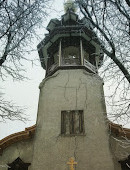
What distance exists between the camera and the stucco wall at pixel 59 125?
7.66 m

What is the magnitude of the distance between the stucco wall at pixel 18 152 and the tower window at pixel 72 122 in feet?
6.80

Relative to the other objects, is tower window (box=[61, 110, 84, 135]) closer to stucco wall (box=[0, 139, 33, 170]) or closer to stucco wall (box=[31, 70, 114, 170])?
stucco wall (box=[31, 70, 114, 170])

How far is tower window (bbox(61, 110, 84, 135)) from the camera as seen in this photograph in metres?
8.73

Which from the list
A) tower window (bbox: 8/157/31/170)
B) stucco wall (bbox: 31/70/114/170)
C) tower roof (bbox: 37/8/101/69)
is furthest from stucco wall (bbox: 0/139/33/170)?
tower roof (bbox: 37/8/101/69)

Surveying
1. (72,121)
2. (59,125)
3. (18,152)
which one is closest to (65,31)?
(72,121)

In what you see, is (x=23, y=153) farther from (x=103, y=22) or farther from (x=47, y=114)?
(x=103, y=22)

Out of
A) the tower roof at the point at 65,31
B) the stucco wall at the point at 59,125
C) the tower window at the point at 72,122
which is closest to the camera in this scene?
the stucco wall at the point at 59,125

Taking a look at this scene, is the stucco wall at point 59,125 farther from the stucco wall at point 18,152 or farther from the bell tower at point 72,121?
the stucco wall at point 18,152

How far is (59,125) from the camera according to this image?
8.89 meters

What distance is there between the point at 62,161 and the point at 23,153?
2.55 metres

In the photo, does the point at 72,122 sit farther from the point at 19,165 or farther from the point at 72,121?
the point at 19,165

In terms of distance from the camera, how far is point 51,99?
10.0 meters

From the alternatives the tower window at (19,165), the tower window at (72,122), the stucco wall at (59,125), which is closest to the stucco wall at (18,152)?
the tower window at (19,165)

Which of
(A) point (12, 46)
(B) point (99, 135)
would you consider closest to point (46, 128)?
(B) point (99, 135)
